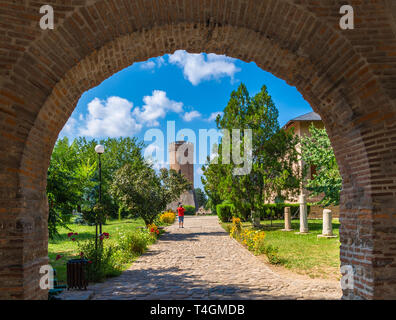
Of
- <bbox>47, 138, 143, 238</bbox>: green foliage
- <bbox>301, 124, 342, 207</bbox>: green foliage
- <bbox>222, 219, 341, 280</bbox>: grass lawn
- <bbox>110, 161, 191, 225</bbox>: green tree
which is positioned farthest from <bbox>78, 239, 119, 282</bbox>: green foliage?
<bbox>301, 124, 342, 207</bbox>: green foliage

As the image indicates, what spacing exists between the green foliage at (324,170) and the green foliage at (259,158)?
2408 mm

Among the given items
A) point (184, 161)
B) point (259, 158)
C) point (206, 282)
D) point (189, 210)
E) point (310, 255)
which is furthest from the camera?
point (189, 210)

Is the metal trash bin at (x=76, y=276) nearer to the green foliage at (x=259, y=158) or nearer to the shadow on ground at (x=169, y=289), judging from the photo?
the shadow on ground at (x=169, y=289)

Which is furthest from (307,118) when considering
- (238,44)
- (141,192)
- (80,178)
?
(238,44)

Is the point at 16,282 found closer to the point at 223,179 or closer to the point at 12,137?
the point at 12,137

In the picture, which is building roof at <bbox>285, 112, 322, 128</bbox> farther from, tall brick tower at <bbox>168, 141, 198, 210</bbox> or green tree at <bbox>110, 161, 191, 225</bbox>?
tall brick tower at <bbox>168, 141, 198, 210</bbox>

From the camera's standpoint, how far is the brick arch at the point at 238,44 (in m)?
4.00

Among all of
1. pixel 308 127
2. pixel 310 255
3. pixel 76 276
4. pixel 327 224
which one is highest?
pixel 308 127

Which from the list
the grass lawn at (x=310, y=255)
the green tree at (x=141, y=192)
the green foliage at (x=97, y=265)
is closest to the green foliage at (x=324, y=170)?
the grass lawn at (x=310, y=255)

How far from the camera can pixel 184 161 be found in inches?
1831

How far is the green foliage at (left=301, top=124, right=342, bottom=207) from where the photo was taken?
41.9 ft

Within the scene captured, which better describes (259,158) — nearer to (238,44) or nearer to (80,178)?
(80,178)

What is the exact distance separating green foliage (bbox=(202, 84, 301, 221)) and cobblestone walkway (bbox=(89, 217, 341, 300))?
24.5ft

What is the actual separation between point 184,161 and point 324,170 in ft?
110
